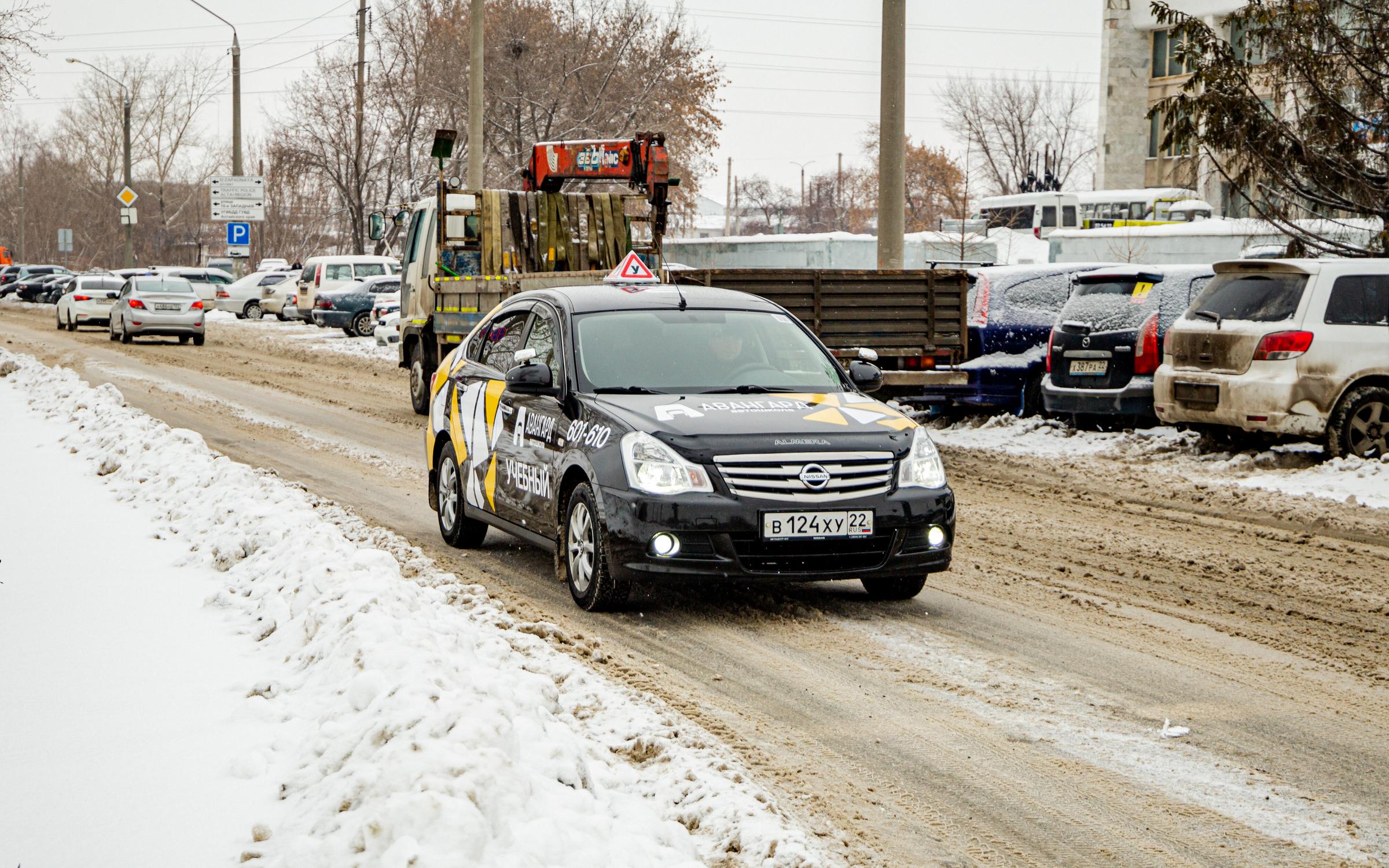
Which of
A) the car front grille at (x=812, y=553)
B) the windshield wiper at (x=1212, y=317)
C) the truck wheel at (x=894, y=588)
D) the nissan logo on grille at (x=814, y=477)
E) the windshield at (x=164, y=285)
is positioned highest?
the windshield at (x=164, y=285)

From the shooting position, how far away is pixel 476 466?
895cm

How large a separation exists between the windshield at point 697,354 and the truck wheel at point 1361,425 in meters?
6.26

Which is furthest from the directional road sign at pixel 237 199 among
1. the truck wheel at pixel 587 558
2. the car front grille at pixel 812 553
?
the car front grille at pixel 812 553

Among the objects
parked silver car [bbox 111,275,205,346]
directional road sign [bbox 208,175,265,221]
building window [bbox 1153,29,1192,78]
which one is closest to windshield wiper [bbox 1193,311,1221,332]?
parked silver car [bbox 111,275,205,346]

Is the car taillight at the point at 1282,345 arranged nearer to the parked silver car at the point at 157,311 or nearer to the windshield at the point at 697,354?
the windshield at the point at 697,354

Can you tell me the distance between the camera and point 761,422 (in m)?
7.27

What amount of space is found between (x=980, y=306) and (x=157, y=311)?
22.0 m

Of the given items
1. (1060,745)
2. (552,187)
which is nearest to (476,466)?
(1060,745)

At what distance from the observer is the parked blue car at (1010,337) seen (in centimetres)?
1625

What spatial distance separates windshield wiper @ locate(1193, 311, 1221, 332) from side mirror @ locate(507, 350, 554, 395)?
751cm

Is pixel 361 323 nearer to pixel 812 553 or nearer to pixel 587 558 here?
pixel 587 558

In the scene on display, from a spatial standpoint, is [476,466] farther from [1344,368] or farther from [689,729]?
[1344,368]

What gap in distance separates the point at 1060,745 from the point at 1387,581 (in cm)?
420

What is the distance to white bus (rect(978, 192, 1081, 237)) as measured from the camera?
153 feet
